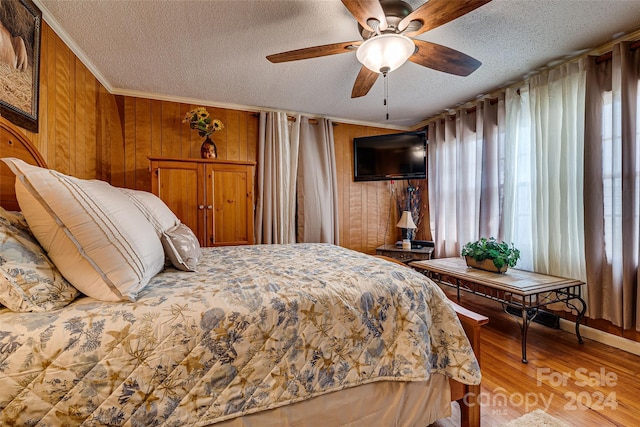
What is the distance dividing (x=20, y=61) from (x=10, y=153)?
603 millimetres

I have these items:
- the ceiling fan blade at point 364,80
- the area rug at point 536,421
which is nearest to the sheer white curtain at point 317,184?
the ceiling fan blade at point 364,80

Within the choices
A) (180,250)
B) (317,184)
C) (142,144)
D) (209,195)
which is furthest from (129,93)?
(180,250)

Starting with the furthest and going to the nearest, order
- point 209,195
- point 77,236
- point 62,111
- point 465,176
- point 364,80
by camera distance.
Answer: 1. point 465,176
2. point 209,195
3. point 364,80
4. point 62,111
5. point 77,236

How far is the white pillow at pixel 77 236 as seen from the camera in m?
0.95

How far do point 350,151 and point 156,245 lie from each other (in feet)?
10.6

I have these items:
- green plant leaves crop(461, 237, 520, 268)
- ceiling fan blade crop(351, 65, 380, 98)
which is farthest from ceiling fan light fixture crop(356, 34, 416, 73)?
green plant leaves crop(461, 237, 520, 268)

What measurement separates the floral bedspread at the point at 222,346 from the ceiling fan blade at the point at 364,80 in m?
1.44

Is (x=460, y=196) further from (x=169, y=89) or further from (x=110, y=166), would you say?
(x=110, y=166)

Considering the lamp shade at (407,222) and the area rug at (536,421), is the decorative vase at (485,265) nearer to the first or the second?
the lamp shade at (407,222)

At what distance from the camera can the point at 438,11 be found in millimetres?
1435

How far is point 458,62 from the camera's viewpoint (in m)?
1.85

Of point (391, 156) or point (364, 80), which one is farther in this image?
point (391, 156)

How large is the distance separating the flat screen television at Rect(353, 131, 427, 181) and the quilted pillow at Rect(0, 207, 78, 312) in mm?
3496

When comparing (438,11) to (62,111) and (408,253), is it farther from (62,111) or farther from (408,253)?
(408,253)
